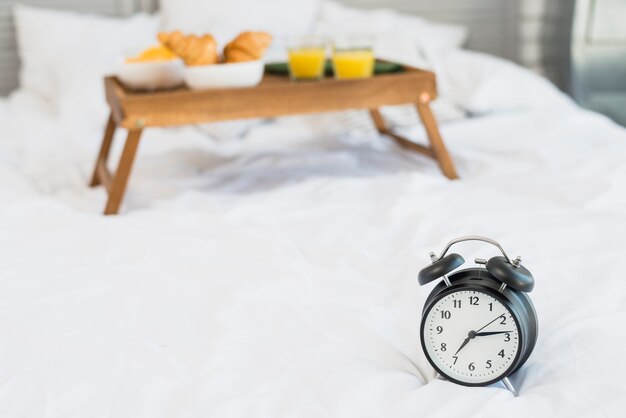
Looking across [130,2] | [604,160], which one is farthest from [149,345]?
[130,2]

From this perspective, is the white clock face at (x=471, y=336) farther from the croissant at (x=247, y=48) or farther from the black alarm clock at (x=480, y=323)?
the croissant at (x=247, y=48)

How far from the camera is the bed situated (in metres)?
1.00

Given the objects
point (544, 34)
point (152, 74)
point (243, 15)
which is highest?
point (152, 74)

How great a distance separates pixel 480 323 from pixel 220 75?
3.53 feet

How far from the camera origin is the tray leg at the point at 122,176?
5.97ft

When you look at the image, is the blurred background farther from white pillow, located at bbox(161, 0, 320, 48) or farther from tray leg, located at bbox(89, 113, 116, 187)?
tray leg, located at bbox(89, 113, 116, 187)

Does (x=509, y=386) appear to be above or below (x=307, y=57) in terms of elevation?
below

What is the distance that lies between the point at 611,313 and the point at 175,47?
1239 millimetres

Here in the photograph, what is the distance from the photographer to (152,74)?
1.91 metres

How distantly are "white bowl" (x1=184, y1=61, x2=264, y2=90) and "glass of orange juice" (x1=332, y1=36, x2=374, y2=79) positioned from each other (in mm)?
233

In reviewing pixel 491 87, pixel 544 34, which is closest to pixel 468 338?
pixel 491 87

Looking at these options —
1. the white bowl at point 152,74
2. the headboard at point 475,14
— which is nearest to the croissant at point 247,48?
the white bowl at point 152,74

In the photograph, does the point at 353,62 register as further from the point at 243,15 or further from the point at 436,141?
the point at 243,15

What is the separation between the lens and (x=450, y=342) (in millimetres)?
1027
